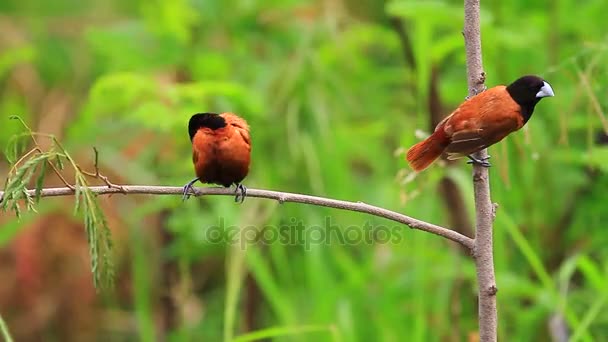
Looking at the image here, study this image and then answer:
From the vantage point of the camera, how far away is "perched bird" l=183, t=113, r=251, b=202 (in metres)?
2.26

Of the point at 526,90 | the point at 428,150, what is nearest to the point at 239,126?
the point at 428,150

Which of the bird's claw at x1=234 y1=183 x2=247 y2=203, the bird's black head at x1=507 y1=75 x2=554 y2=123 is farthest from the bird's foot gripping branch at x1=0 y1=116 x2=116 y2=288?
the bird's black head at x1=507 y1=75 x2=554 y2=123

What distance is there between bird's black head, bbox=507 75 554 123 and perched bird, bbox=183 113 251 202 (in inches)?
28.0

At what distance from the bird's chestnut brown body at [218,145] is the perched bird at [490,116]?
559 millimetres

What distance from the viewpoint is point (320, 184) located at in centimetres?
357

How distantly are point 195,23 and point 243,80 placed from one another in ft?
1.09

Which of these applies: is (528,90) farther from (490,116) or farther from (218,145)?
(218,145)

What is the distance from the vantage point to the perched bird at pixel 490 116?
1855 millimetres

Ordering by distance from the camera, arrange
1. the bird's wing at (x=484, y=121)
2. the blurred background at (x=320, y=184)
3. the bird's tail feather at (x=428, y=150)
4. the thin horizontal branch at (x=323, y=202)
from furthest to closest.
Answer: the blurred background at (x=320, y=184)
the bird's tail feather at (x=428, y=150)
the bird's wing at (x=484, y=121)
the thin horizontal branch at (x=323, y=202)

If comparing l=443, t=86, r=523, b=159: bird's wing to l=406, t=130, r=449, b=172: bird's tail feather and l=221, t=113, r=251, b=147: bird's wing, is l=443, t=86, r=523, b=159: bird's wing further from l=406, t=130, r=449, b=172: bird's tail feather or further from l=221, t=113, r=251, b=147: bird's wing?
l=221, t=113, r=251, b=147: bird's wing

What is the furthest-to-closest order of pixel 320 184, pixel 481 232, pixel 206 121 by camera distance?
pixel 320 184
pixel 206 121
pixel 481 232

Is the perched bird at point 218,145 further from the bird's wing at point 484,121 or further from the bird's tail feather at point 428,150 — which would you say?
the bird's wing at point 484,121

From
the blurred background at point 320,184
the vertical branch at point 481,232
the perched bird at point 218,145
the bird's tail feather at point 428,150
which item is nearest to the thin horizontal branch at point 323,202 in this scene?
the vertical branch at point 481,232

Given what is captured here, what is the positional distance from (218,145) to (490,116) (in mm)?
722
